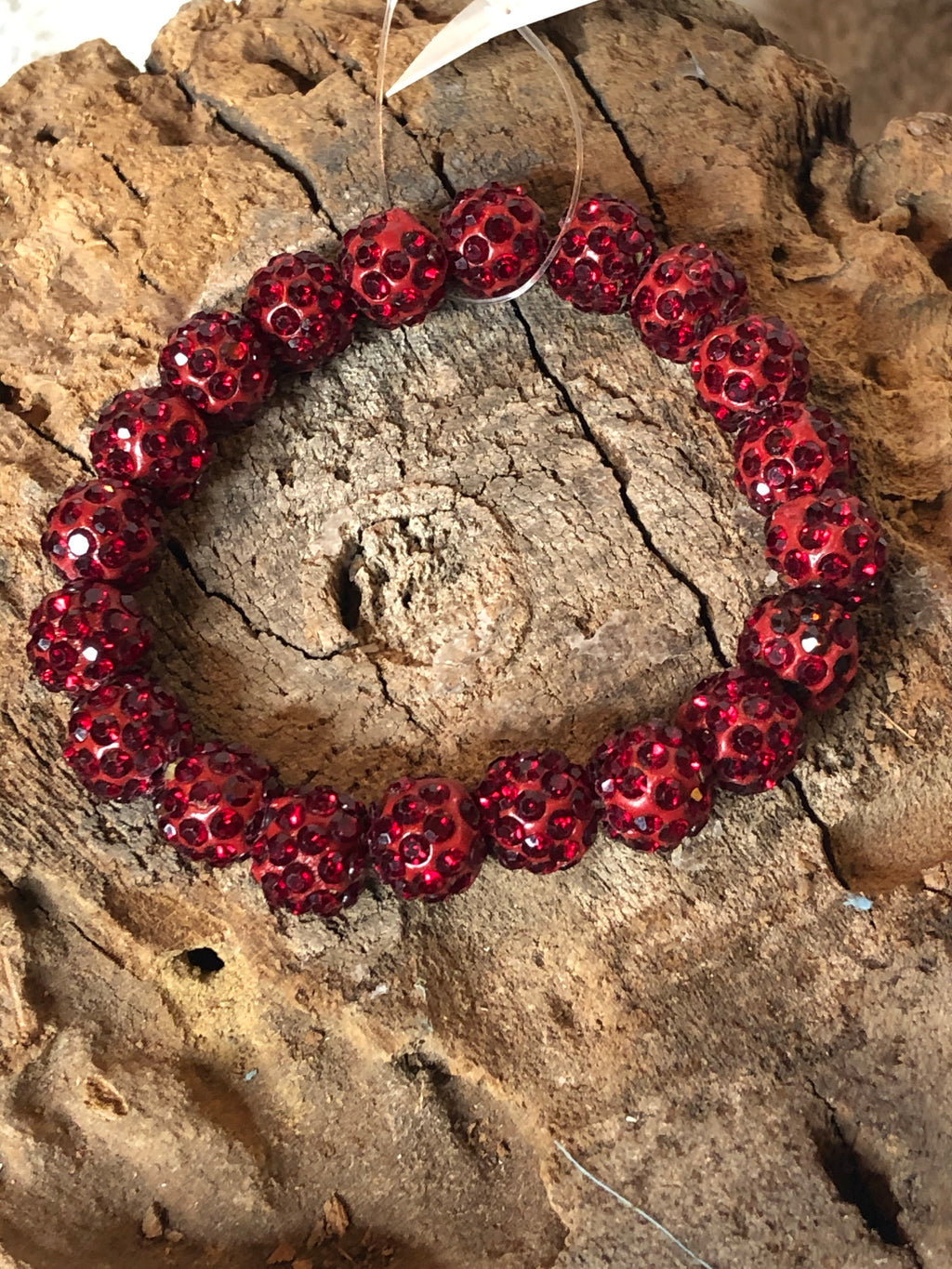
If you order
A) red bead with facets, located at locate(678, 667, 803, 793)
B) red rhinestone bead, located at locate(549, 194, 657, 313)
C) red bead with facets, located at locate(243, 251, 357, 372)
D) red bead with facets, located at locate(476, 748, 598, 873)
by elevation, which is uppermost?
red bead with facets, located at locate(243, 251, 357, 372)

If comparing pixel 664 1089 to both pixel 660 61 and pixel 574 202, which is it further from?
pixel 660 61

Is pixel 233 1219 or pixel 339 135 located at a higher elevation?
pixel 339 135

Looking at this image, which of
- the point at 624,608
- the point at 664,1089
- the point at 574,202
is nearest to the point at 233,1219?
the point at 664,1089

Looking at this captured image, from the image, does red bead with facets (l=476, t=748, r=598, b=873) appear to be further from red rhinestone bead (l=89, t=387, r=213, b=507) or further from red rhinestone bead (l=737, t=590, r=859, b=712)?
red rhinestone bead (l=89, t=387, r=213, b=507)

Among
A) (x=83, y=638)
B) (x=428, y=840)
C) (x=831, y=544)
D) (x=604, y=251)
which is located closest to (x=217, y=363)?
(x=83, y=638)

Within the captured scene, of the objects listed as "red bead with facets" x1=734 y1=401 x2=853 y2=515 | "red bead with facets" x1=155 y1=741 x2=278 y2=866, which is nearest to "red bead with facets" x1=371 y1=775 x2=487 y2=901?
"red bead with facets" x1=155 y1=741 x2=278 y2=866

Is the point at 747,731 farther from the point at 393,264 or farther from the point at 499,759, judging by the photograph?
the point at 393,264
